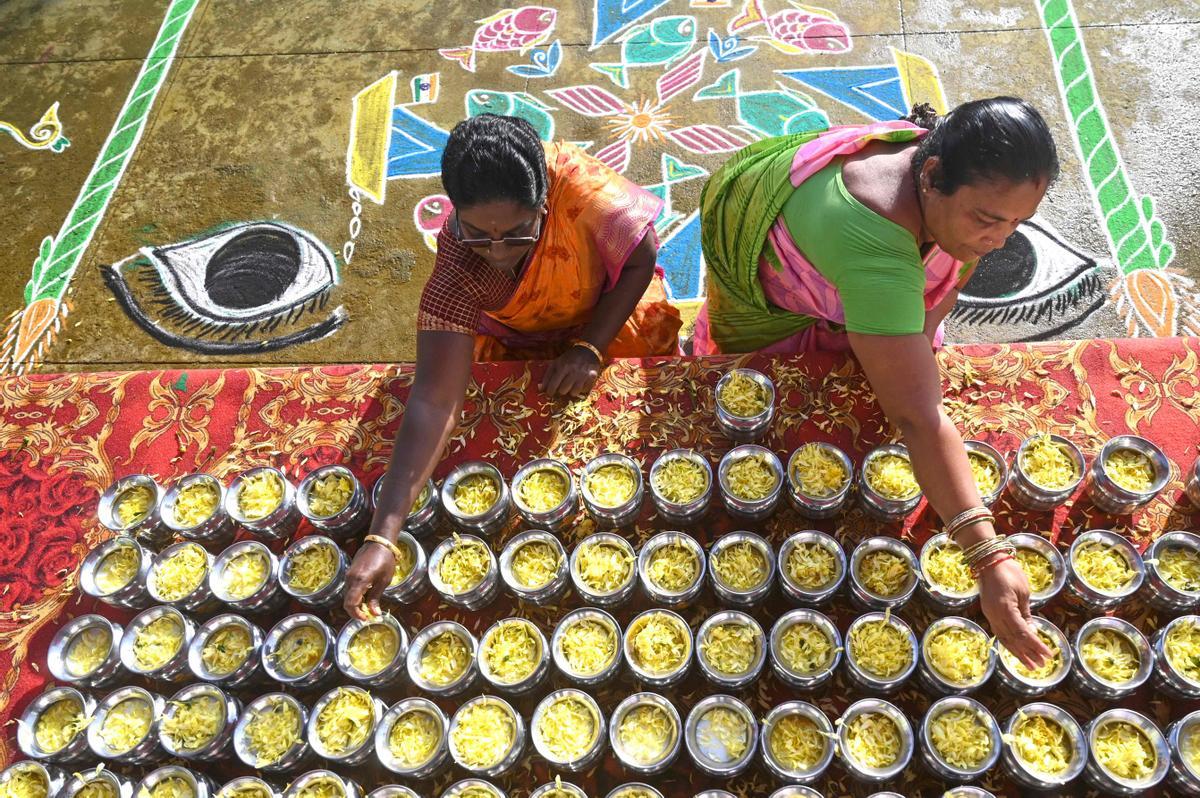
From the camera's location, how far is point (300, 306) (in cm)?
443

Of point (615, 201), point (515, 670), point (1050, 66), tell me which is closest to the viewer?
→ point (515, 670)

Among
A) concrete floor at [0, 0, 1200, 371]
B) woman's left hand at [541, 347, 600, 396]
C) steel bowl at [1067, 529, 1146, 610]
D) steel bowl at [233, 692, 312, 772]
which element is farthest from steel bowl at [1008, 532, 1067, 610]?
concrete floor at [0, 0, 1200, 371]

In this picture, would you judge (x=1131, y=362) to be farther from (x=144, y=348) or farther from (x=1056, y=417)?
(x=144, y=348)

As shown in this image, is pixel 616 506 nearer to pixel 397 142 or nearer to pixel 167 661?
pixel 167 661

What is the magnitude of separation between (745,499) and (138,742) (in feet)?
6.19

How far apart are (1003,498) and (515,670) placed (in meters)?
1.57

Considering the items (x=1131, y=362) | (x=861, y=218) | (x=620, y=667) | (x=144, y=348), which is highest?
(x=861, y=218)

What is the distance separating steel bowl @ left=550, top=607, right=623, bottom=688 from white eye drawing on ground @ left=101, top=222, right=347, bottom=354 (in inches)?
116

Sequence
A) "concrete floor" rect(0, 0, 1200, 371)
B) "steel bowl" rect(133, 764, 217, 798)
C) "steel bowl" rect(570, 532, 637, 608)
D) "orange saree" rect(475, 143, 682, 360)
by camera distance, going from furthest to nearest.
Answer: "concrete floor" rect(0, 0, 1200, 371) < "orange saree" rect(475, 143, 682, 360) < "steel bowl" rect(570, 532, 637, 608) < "steel bowl" rect(133, 764, 217, 798)

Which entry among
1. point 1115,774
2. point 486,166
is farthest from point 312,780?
point 1115,774

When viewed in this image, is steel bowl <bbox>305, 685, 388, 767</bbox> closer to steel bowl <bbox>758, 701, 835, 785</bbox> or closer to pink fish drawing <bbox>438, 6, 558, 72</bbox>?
steel bowl <bbox>758, 701, 835, 785</bbox>

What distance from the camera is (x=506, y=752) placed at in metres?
1.94

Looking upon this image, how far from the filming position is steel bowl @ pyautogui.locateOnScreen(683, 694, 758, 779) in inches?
72.8

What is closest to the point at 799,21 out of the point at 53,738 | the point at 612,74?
the point at 612,74
